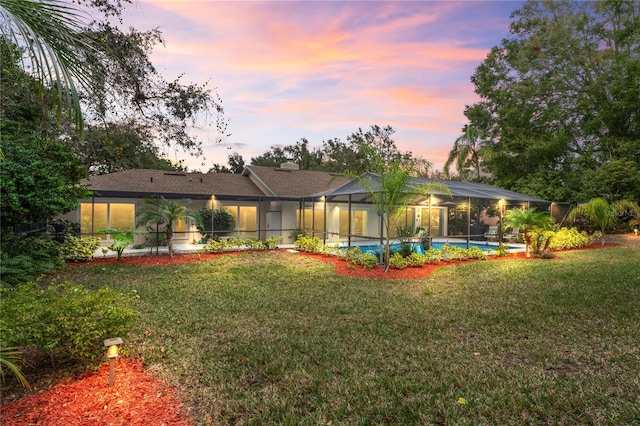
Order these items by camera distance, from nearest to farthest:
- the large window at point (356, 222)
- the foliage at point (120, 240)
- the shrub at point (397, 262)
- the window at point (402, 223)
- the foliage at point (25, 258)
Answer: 1. the foliage at point (25, 258)
2. the shrub at point (397, 262)
3. the foliage at point (120, 240)
4. the window at point (402, 223)
5. the large window at point (356, 222)

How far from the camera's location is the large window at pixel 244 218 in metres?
18.1

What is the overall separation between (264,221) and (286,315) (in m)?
13.1

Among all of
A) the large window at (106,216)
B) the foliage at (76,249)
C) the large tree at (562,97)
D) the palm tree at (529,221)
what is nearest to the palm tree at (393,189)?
the palm tree at (529,221)

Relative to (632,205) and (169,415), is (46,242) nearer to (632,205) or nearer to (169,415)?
(169,415)

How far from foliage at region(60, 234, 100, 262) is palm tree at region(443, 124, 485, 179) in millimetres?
22292

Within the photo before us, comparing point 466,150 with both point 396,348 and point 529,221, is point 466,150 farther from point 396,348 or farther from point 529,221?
point 396,348

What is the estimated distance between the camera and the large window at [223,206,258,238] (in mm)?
18078

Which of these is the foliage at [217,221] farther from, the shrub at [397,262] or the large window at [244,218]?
the shrub at [397,262]

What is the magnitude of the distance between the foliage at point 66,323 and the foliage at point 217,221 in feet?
42.8

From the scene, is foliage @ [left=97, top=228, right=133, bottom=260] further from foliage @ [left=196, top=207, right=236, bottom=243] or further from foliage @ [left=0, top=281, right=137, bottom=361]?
foliage @ [left=0, top=281, right=137, bottom=361]

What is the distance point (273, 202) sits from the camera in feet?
61.7

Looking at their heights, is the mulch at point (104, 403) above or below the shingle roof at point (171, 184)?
below

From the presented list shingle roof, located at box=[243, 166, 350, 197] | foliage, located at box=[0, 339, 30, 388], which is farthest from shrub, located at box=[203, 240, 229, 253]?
foliage, located at box=[0, 339, 30, 388]

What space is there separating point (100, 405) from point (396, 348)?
3.24 meters
